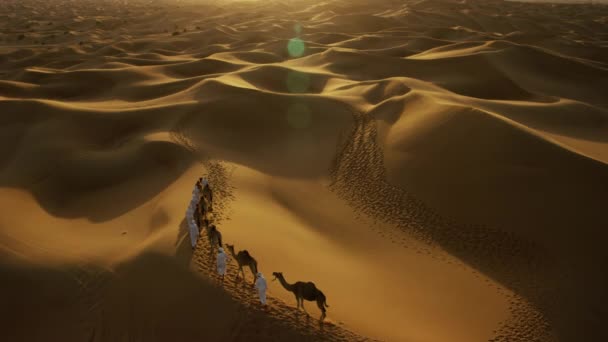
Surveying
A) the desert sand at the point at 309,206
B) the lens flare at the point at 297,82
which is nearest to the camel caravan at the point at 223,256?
the desert sand at the point at 309,206

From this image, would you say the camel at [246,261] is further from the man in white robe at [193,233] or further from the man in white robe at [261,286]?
the man in white robe at [193,233]

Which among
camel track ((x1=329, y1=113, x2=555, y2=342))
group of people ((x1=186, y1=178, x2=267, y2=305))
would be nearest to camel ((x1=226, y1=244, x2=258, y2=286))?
group of people ((x1=186, y1=178, x2=267, y2=305))

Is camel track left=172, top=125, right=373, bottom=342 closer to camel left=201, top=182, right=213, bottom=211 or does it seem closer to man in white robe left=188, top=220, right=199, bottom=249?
man in white robe left=188, top=220, right=199, bottom=249

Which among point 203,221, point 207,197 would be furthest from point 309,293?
point 207,197

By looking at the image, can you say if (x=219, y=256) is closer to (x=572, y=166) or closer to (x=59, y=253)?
(x=59, y=253)

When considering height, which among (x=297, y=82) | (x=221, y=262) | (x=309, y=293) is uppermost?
(x=221, y=262)

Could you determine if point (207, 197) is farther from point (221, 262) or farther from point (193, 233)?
point (221, 262)
